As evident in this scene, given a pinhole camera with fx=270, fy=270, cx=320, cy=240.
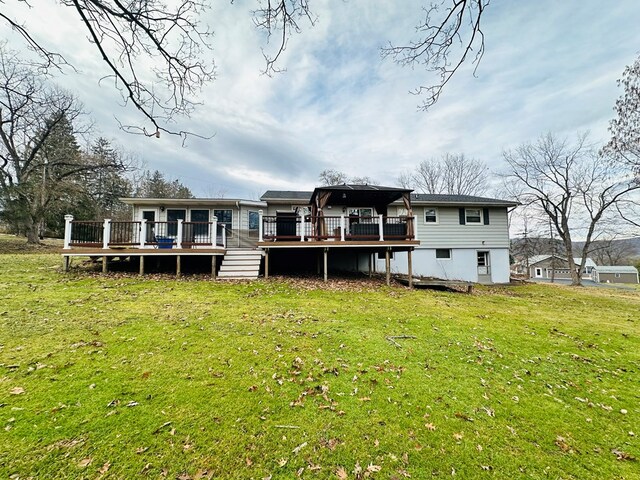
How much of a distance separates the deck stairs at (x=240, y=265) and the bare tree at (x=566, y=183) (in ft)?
72.4

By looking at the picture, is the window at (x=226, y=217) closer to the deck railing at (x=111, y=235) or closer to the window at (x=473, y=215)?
the deck railing at (x=111, y=235)

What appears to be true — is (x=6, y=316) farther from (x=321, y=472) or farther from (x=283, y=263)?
(x=283, y=263)

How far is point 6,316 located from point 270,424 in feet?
18.9

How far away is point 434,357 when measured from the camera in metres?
4.43

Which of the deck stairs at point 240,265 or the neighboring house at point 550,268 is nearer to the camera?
the deck stairs at point 240,265

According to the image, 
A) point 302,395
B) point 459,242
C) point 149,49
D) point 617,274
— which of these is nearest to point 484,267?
point 459,242

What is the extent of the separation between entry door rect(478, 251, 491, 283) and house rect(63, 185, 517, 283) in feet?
0.17

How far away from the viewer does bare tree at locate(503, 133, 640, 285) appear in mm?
18859

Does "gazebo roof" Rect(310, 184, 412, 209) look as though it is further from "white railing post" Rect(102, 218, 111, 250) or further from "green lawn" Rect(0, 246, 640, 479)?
Answer: "white railing post" Rect(102, 218, 111, 250)

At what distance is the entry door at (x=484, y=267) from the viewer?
52.6 ft

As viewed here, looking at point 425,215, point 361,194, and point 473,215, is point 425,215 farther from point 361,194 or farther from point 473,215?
point 361,194

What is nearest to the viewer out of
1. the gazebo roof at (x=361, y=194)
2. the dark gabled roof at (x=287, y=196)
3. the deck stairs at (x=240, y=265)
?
the deck stairs at (x=240, y=265)

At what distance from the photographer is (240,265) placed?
10883 millimetres

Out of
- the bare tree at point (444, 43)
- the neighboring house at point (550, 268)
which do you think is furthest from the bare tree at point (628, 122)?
the neighboring house at point (550, 268)
